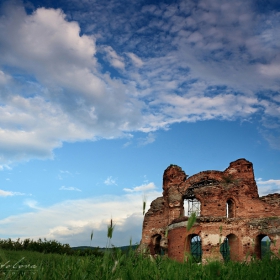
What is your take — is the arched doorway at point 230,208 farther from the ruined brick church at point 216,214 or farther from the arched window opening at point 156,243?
the arched window opening at point 156,243

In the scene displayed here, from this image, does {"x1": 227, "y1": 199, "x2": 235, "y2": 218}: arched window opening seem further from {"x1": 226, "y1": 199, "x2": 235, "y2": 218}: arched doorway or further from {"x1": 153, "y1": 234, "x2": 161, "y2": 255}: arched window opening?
{"x1": 153, "y1": 234, "x2": 161, "y2": 255}: arched window opening

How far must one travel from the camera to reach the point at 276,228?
21.4m

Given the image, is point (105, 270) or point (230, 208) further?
point (230, 208)

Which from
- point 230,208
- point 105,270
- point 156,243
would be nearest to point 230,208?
point 230,208

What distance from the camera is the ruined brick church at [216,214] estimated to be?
22.2 m

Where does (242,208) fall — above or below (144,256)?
above

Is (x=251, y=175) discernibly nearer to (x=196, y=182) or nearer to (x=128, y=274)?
(x=196, y=182)

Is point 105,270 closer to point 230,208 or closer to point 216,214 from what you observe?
point 216,214

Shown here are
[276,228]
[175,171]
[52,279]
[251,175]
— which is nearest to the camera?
[52,279]

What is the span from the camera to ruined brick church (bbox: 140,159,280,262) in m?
22.2

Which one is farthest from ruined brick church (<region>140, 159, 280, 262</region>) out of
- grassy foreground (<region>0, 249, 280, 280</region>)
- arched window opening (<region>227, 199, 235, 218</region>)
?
grassy foreground (<region>0, 249, 280, 280</region>)

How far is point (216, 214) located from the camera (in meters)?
23.6

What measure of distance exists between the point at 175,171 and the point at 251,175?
6.35m

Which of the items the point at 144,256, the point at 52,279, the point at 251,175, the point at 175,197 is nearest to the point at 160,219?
the point at 175,197
